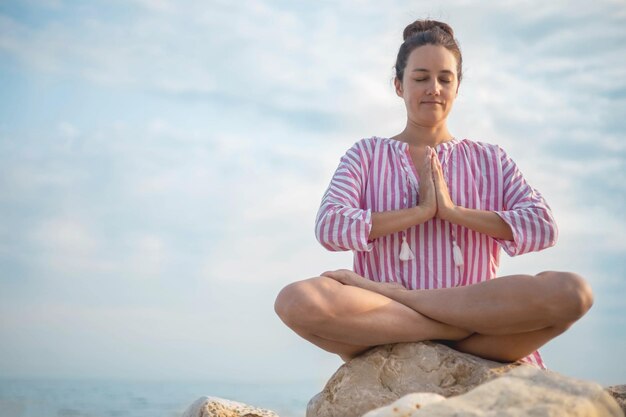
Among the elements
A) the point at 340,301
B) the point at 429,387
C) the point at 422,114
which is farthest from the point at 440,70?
the point at 429,387

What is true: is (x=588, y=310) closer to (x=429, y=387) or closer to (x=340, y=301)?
(x=429, y=387)

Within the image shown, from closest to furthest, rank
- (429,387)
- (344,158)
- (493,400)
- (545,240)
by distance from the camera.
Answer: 1. (493,400)
2. (429,387)
3. (545,240)
4. (344,158)

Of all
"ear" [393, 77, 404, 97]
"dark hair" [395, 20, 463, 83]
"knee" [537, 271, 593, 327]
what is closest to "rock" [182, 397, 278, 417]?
"knee" [537, 271, 593, 327]

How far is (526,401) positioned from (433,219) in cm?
216

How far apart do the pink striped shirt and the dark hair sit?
497 mm

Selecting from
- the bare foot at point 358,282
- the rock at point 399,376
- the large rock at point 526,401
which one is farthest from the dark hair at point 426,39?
the large rock at point 526,401

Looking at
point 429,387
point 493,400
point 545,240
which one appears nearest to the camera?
point 493,400

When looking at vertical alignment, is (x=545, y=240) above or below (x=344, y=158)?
below

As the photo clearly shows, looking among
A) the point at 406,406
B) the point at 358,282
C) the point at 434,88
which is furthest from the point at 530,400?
the point at 434,88

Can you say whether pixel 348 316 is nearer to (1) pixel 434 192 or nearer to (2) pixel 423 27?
(1) pixel 434 192

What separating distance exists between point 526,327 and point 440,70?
5.38 feet

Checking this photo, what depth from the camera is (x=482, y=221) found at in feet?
15.6

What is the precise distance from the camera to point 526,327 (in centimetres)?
444

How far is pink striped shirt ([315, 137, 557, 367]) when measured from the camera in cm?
477
